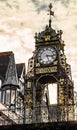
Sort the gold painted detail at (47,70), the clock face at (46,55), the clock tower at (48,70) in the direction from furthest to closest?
the clock face at (46,55) → the gold painted detail at (47,70) → the clock tower at (48,70)

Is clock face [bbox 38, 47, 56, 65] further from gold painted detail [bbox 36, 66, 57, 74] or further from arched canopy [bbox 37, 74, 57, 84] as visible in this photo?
arched canopy [bbox 37, 74, 57, 84]

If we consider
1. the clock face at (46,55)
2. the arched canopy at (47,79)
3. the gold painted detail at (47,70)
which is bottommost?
the arched canopy at (47,79)

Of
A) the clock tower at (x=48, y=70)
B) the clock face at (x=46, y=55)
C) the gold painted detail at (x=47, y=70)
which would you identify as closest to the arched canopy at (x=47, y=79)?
the clock tower at (x=48, y=70)

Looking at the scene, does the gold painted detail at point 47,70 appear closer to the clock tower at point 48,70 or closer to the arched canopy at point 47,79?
the clock tower at point 48,70

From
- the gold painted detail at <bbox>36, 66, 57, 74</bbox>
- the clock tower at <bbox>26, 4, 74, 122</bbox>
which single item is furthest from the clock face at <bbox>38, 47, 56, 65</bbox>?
the gold painted detail at <bbox>36, 66, 57, 74</bbox>

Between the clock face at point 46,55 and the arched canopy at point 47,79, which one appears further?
the clock face at point 46,55

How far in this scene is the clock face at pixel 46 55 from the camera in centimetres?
3738

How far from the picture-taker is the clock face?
37.4 meters

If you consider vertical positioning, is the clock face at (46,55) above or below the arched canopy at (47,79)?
above

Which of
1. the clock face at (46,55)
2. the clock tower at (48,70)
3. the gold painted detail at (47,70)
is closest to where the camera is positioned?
the clock tower at (48,70)

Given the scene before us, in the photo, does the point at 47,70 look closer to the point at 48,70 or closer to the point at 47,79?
the point at 48,70

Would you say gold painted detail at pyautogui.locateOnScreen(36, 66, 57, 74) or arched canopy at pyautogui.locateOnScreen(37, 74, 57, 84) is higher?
gold painted detail at pyautogui.locateOnScreen(36, 66, 57, 74)

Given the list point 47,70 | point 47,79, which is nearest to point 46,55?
point 47,70

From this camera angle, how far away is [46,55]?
37375mm
